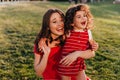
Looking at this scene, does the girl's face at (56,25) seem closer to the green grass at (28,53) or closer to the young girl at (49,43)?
the young girl at (49,43)

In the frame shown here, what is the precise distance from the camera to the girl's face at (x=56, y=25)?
18.2 feet

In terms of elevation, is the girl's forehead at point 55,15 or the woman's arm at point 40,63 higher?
the girl's forehead at point 55,15

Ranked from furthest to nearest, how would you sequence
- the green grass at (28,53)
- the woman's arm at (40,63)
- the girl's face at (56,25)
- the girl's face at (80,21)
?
the green grass at (28,53)
the girl's face at (80,21)
the girl's face at (56,25)
the woman's arm at (40,63)

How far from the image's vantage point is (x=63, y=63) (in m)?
5.54

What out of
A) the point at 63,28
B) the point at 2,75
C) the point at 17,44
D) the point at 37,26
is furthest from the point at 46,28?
the point at 37,26

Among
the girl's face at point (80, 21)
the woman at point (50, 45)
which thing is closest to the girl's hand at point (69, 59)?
the woman at point (50, 45)

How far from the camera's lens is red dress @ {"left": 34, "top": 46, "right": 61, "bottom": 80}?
5621 mm

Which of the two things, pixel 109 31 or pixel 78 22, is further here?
pixel 109 31

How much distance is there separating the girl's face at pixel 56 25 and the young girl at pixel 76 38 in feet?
0.31

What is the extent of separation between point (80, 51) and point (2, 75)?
2.86 m

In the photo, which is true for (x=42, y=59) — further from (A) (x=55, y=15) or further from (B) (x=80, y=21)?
(B) (x=80, y=21)

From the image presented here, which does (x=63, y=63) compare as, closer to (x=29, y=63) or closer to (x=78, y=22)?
(x=78, y=22)

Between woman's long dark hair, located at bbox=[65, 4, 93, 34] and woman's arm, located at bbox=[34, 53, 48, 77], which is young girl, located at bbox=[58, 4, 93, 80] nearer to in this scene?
woman's long dark hair, located at bbox=[65, 4, 93, 34]

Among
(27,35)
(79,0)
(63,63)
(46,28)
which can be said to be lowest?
(79,0)
